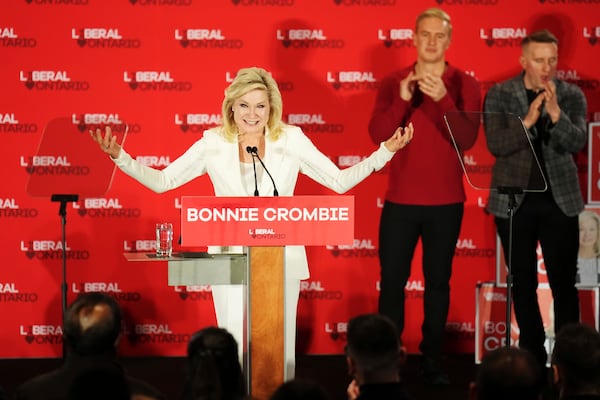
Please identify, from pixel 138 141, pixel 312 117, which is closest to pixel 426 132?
pixel 312 117

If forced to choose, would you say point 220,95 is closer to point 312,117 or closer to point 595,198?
point 312,117

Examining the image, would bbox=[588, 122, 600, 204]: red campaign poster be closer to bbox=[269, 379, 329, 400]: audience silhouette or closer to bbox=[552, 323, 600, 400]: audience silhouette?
bbox=[552, 323, 600, 400]: audience silhouette

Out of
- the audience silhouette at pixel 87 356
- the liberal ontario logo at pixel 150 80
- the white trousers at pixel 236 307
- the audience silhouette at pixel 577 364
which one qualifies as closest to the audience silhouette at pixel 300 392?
the audience silhouette at pixel 87 356

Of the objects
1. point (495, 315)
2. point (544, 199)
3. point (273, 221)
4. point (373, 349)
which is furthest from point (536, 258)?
point (373, 349)

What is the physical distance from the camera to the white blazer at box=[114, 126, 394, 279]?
423 cm

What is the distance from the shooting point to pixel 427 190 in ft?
17.2

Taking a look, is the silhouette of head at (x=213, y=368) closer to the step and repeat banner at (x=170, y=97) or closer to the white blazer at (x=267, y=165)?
the white blazer at (x=267, y=165)

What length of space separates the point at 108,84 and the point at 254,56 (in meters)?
0.96

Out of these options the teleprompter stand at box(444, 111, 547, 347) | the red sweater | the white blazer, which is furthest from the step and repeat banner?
the white blazer

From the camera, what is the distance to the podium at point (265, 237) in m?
3.51

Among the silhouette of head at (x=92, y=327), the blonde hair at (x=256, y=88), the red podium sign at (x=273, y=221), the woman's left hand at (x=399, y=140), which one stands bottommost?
the silhouette of head at (x=92, y=327)

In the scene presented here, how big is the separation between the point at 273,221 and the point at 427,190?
6.19 feet

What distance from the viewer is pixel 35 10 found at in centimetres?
591

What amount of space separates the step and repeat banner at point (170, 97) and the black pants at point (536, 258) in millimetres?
872
